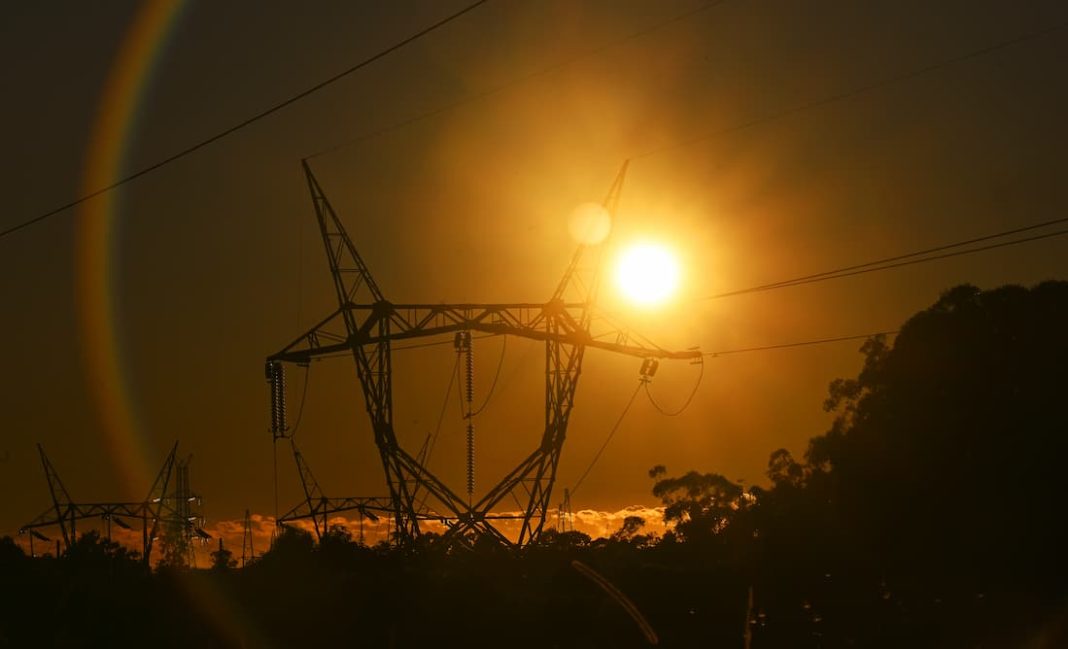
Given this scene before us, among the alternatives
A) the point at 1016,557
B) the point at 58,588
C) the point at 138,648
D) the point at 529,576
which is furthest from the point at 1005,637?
the point at 58,588

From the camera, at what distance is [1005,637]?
1646 inches

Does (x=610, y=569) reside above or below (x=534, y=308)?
below

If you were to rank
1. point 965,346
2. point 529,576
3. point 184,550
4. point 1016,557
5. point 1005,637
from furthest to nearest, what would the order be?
point 184,550
point 529,576
point 965,346
point 1016,557
point 1005,637

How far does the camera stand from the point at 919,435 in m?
50.6

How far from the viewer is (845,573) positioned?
49594 millimetres

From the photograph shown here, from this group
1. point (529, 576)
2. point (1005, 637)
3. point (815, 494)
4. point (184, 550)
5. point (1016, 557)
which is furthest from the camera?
point (184, 550)

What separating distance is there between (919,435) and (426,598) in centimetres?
2008

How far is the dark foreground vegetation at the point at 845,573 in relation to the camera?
4525 centimetres

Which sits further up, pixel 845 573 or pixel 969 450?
pixel 969 450

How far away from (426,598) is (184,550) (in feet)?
112

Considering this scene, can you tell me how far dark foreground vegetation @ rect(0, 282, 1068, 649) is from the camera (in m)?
45.2

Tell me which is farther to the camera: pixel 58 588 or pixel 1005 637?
pixel 58 588

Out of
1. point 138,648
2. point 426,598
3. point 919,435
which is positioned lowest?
point 138,648

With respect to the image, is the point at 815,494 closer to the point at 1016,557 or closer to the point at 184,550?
the point at 1016,557
